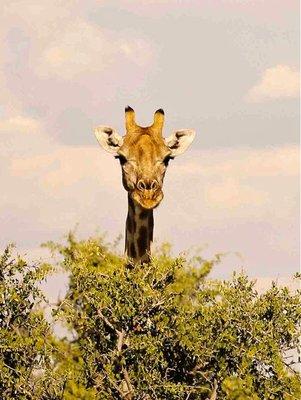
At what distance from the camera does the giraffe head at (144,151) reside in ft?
91.7

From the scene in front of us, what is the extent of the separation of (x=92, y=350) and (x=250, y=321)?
11.6 ft

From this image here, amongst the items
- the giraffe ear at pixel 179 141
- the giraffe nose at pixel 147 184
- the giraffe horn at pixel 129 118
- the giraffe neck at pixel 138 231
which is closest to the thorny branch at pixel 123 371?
the giraffe neck at pixel 138 231

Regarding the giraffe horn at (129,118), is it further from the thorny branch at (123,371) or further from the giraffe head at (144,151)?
the thorny branch at (123,371)

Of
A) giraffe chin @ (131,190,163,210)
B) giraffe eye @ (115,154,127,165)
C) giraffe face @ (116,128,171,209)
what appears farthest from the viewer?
giraffe eye @ (115,154,127,165)

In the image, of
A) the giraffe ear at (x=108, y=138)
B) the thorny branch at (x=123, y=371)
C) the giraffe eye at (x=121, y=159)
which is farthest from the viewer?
the giraffe ear at (x=108, y=138)

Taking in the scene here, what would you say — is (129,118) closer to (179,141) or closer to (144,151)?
(179,141)

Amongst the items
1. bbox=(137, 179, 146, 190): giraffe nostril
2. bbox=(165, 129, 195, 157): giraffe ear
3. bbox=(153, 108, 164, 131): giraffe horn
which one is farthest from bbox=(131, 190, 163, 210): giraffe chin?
bbox=(153, 108, 164, 131): giraffe horn

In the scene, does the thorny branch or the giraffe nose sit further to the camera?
the giraffe nose

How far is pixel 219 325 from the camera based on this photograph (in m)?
25.7

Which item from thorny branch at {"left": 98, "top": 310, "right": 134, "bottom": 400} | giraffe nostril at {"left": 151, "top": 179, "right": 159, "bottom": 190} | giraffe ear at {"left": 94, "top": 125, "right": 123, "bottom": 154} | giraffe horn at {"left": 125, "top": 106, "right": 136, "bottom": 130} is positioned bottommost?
thorny branch at {"left": 98, "top": 310, "right": 134, "bottom": 400}

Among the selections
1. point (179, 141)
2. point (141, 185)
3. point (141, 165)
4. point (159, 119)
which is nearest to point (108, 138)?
point (159, 119)

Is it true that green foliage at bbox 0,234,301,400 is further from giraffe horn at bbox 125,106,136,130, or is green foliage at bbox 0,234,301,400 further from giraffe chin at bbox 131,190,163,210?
giraffe horn at bbox 125,106,136,130

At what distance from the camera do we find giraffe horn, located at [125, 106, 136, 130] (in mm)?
30188

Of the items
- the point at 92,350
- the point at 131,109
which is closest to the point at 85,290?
the point at 92,350
